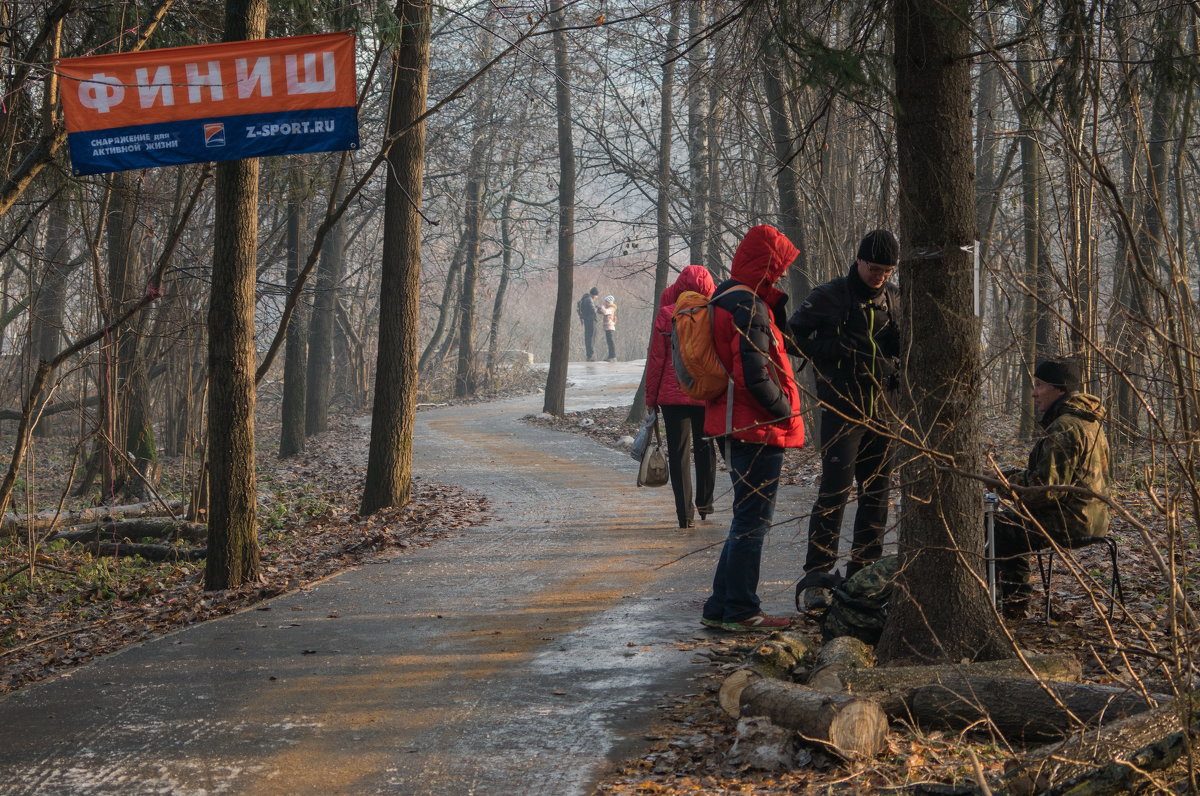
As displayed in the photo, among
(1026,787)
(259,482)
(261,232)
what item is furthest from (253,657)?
(261,232)

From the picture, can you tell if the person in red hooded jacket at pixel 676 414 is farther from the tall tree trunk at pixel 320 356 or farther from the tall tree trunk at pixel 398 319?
the tall tree trunk at pixel 320 356

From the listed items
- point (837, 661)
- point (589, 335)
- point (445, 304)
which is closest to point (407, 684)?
point (837, 661)

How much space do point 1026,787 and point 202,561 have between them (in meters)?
8.92

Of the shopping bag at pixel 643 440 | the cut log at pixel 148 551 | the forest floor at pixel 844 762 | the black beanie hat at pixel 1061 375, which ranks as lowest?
the cut log at pixel 148 551

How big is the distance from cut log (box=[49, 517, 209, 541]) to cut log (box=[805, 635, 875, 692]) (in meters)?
8.00

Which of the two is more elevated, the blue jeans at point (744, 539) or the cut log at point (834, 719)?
the blue jeans at point (744, 539)

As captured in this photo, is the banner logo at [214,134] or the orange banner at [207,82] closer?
the orange banner at [207,82]

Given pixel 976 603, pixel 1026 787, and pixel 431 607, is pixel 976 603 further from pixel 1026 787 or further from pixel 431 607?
pixel 431 607

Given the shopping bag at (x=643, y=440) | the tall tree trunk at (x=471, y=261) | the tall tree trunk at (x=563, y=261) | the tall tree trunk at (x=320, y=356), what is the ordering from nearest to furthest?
the shopping bag at (x=643, y=440), the tall tree trunk at (x=320, y=356), the tall tree trunk at (x=563, y=261), the tall tree trunk at (x=471, y=261)

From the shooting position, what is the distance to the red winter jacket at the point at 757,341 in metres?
6.09

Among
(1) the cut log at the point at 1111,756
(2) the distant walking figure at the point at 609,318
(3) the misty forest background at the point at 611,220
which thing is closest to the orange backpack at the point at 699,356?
(3) the misty forest background at the point at 611,220

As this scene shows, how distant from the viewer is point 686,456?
9.27 m

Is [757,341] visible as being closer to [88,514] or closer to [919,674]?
[919,674]

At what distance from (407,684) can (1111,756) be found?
320 centimetres
